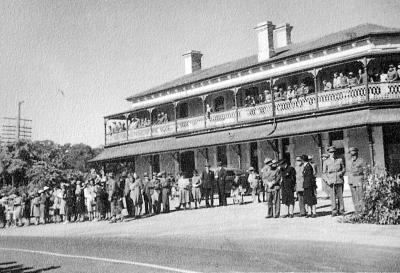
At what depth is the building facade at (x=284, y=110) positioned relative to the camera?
21.1 m

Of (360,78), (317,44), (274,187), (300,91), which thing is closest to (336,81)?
(360,78)

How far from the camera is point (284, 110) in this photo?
24375mm

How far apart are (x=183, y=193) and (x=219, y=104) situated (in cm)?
Answer: 1345

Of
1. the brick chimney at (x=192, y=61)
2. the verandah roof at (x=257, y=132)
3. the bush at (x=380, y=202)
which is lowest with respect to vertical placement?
the bush at (x=380, y=202)

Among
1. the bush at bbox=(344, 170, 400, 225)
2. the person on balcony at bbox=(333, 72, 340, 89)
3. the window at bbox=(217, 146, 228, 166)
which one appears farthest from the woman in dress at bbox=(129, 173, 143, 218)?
the window at bbox=(217, 146, 228, 166)

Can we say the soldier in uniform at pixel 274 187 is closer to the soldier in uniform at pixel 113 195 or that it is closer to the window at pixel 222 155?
the soldier in uniform at pixel 113 195

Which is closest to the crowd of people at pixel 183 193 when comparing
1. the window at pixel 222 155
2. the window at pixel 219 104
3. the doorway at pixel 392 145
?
the window at pixel 222 155

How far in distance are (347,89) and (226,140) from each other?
7041 mm

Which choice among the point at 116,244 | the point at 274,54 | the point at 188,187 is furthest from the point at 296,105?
the point at 116,244

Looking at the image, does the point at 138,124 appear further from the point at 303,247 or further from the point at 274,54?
the point at 303,247

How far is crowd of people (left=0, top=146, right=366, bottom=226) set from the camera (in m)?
12.7

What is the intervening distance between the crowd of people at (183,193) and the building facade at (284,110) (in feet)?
13.8

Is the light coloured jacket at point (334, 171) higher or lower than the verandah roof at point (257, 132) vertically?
lower

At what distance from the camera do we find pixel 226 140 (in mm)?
25516
